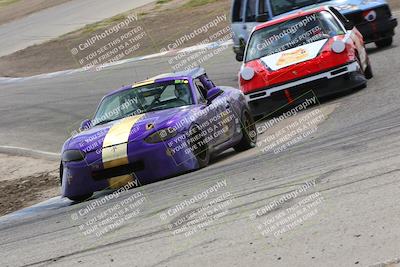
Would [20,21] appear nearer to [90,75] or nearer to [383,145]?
[90,75]

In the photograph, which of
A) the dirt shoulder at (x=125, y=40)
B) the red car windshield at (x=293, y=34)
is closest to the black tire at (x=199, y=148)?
the red car windshield at (x=293, y=34)

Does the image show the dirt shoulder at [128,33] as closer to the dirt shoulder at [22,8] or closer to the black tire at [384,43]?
the black tire at [384,43]

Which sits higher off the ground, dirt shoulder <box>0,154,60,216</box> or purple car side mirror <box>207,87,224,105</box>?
purple car side mirror <box>207,87,224,105</box>

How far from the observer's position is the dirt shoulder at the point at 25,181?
11680 mm

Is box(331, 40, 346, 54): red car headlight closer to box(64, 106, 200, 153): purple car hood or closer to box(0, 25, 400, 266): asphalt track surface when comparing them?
box(0, 25, 400, 266): asphalt track surface

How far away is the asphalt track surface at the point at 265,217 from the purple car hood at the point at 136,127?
0.65 meters

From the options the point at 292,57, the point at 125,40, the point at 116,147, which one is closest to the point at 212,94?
the point at 116,147

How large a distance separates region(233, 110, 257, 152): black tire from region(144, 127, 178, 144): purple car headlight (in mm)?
1922

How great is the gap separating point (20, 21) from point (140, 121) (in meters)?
32.7

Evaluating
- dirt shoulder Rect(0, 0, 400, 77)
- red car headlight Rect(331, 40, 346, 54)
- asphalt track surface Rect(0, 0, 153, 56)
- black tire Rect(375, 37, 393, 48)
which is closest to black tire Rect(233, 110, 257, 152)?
red car headlight Rect(331, 40, 346, 54)

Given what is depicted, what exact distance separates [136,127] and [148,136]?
291 mm

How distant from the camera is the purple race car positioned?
992cm

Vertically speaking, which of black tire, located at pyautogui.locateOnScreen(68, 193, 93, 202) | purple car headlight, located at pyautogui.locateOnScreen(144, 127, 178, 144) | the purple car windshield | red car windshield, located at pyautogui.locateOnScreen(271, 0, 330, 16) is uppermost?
purple car headlight, located at pyautogui.locateOnScreen(144, 127, 178, 144)

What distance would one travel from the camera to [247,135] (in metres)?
11.9
